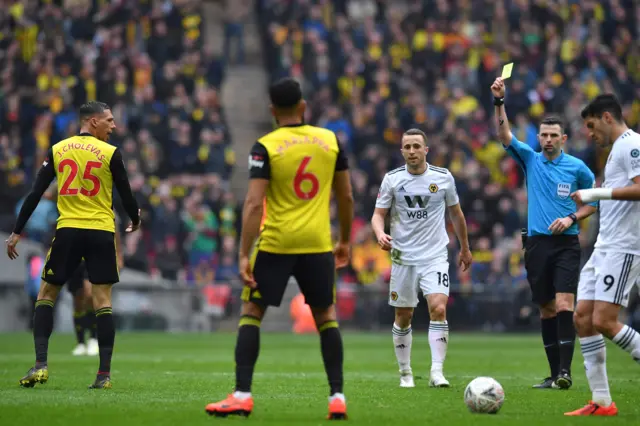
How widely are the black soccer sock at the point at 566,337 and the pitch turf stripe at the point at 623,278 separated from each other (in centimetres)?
Result: 329

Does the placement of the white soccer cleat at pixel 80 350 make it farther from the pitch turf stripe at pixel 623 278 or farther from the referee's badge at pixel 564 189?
the pitch turf stripe at pixel 623 278

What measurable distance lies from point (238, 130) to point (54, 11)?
17.3 ft

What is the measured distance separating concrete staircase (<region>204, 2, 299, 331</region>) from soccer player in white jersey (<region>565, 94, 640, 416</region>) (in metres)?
21.1

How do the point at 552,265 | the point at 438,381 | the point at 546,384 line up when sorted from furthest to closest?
the point at 552,265 < the point at 546,384 < the point at 438,381

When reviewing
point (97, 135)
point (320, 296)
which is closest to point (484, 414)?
point (320, 296)

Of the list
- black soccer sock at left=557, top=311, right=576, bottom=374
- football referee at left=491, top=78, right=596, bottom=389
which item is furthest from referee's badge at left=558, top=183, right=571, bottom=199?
black soccer sock at left=557, top=311, right=576, bottom=374

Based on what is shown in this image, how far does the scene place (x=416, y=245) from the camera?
42.7ft

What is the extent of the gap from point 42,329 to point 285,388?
2.37 m

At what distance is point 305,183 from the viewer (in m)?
9.15

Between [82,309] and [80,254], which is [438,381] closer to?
[80,254]

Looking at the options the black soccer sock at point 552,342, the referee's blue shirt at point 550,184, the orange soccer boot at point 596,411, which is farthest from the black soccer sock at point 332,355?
the black soccer sock at point 552,342

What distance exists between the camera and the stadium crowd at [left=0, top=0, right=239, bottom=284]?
26.8m

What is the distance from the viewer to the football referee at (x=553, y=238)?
12.9m

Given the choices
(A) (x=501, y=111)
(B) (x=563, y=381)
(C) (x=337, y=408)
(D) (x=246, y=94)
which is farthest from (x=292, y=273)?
(D) (x=246, y=94)
